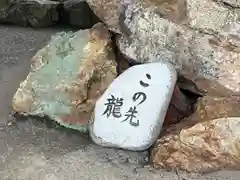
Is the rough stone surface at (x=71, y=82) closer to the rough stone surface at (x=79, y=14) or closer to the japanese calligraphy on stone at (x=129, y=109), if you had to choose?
the japanese calligraphy on stone at (x=129, y=109)

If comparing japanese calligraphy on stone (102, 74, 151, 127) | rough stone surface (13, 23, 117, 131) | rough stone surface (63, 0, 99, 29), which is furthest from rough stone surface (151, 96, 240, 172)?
rough stone surface (63, 0, 99, 29)

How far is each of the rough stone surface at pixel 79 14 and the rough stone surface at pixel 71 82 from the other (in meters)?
0.71

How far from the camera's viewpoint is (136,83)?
2.30 m

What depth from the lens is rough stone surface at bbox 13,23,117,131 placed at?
244cm

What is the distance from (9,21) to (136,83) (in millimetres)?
1443

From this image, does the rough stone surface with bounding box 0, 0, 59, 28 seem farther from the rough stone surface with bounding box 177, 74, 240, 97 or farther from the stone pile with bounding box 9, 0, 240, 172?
the rough stone surface with bounding box 177, 74, 240, 97

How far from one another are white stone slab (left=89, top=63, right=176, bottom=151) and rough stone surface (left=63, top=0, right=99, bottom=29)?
976mm

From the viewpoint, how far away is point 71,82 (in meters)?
2.46

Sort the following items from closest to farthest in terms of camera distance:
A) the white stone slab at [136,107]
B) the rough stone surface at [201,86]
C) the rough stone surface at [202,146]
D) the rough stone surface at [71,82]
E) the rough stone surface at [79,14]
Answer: the rough stone surface at [202,146]
the white stone slab at [136,107]
the rough stone surface at [201,86]
the rough stone surface at [71,82]
the rough stone surface at [79,14]

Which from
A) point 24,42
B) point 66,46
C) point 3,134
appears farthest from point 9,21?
point 3,134

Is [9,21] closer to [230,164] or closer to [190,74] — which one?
[190,74]

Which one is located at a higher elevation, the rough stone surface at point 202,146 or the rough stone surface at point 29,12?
the rough stone surface at point 202,146

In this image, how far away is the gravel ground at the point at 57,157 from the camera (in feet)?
6.97

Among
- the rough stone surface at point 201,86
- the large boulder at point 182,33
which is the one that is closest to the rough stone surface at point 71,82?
the large boulder at point 182,33
